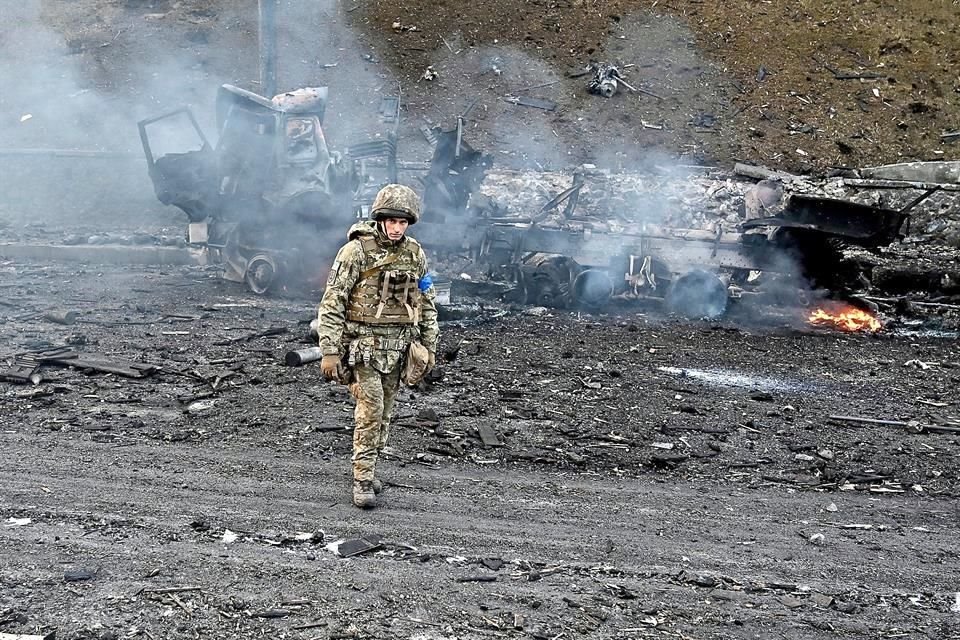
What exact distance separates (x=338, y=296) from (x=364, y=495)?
1244 millimetres

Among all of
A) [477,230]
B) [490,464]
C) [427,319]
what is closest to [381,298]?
[427,319]

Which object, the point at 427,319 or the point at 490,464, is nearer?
the point at 427,319

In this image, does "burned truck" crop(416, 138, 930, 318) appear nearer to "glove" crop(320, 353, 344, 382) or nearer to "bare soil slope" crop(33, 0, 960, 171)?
"glove" crop(320, 353, 344, 382)

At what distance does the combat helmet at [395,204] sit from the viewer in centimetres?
529

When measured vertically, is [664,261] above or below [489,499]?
above

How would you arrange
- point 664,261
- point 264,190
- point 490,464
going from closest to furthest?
point 490,464 < point 664,261 < point 264,190

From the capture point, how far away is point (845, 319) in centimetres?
1254

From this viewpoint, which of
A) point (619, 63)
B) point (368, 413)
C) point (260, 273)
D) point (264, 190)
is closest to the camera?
point (368, 413)

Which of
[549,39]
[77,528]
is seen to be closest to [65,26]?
[549,39]

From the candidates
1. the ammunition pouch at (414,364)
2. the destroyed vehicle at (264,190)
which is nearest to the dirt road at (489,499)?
the ammunition pouch at (414,364)

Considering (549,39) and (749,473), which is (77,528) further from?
(549,39)

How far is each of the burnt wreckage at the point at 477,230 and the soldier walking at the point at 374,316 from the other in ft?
23.3

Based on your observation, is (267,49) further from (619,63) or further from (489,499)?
(489,499)

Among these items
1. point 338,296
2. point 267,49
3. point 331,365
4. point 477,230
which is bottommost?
→ point 331,365
